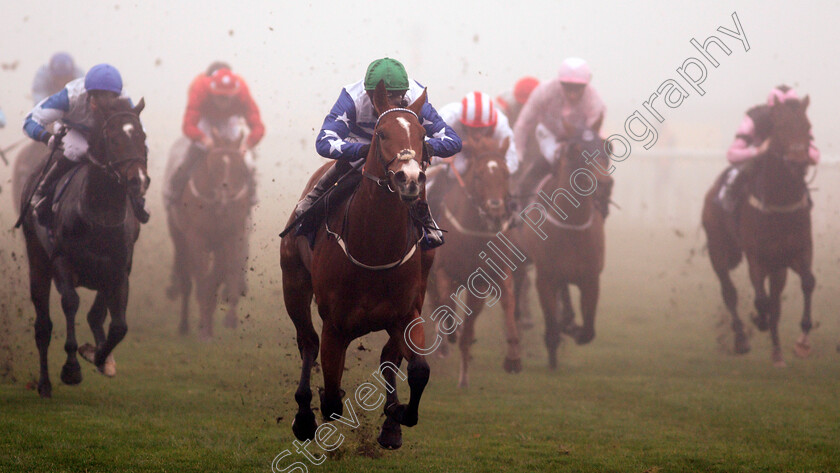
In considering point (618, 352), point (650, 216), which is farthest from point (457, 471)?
point (650, 216)

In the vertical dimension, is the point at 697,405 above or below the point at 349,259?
below

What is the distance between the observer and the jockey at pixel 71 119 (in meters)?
6.92

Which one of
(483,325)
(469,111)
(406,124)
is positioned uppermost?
(469,111)

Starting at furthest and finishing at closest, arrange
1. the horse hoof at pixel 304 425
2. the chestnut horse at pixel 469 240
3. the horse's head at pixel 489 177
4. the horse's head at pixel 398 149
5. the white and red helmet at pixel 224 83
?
1. the white and red helmet at pixel 224 83
2. the chestnut horse at pixel 469 240
3. the horse's head at pixel 489 177
4. the horse hoof at pixel 304 425
5. the horse's head at pixel 398 149

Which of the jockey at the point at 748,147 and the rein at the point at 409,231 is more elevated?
the jockey at the point at 748,147

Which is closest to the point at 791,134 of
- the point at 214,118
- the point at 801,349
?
the point at 801,349

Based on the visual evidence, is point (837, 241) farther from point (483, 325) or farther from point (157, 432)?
point (157, 432)

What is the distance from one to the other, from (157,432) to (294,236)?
74.1 inches

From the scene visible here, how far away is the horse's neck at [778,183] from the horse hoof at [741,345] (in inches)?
71.6

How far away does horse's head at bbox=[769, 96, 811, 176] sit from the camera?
30.0 feet

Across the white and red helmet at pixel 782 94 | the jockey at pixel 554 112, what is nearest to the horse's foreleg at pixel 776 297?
the white and red helmet at pixel 782 94

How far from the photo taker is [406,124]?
425cm

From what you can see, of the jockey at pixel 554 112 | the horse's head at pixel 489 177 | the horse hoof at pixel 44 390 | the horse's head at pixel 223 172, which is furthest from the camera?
the horse's head at pixel 223 172

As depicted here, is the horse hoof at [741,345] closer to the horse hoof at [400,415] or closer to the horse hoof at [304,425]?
the horse hoof at [400,415]
